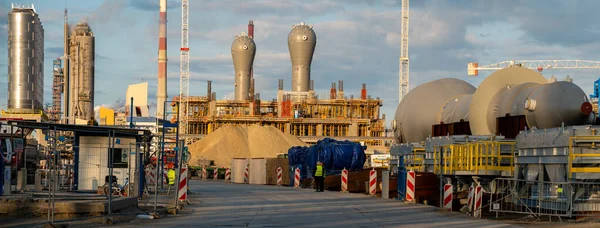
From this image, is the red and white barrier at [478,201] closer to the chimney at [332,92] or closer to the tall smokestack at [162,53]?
the tall smokestack at [162,53]

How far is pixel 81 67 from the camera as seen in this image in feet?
423

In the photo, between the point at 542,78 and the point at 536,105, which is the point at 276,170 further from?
the point at 536,105

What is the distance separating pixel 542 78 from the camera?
30.3 metres

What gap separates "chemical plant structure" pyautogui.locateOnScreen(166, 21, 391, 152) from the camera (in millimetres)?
122688

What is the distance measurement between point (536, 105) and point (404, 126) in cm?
1507

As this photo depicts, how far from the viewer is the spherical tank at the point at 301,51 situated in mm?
122875

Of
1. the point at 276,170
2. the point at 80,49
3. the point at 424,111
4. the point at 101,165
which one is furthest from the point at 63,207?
the point at 80,49

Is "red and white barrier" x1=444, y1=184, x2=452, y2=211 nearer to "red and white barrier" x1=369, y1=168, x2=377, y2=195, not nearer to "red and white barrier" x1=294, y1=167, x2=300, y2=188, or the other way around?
"red and white barrier" x1=369, y1=168, x2=377, y2=195

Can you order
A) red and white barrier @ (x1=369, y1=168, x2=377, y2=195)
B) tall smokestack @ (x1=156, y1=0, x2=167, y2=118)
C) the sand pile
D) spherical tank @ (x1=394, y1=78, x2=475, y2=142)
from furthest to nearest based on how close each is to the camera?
1. tall smokestack @ (x1=156, y1=0, x2=167, y2=118)
2. the sand pile
3. spherical tank @ (x1=394, y1=78, x2=475, y2=142)
4. red and white barrier @ (x1=369, y1=168, x2=377, y2=195)

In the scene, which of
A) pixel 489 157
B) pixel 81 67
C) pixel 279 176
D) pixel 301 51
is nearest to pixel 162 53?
pixel 301 51

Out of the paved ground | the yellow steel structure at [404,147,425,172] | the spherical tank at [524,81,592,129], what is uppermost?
the spherical tank at [524,81,592,129]

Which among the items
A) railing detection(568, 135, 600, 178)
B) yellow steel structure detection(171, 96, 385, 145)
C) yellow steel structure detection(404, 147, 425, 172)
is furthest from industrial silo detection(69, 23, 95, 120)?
railing detection(568, 135, 600, 178)

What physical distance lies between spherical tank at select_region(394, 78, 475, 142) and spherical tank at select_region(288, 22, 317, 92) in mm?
82461

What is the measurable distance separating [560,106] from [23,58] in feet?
389
